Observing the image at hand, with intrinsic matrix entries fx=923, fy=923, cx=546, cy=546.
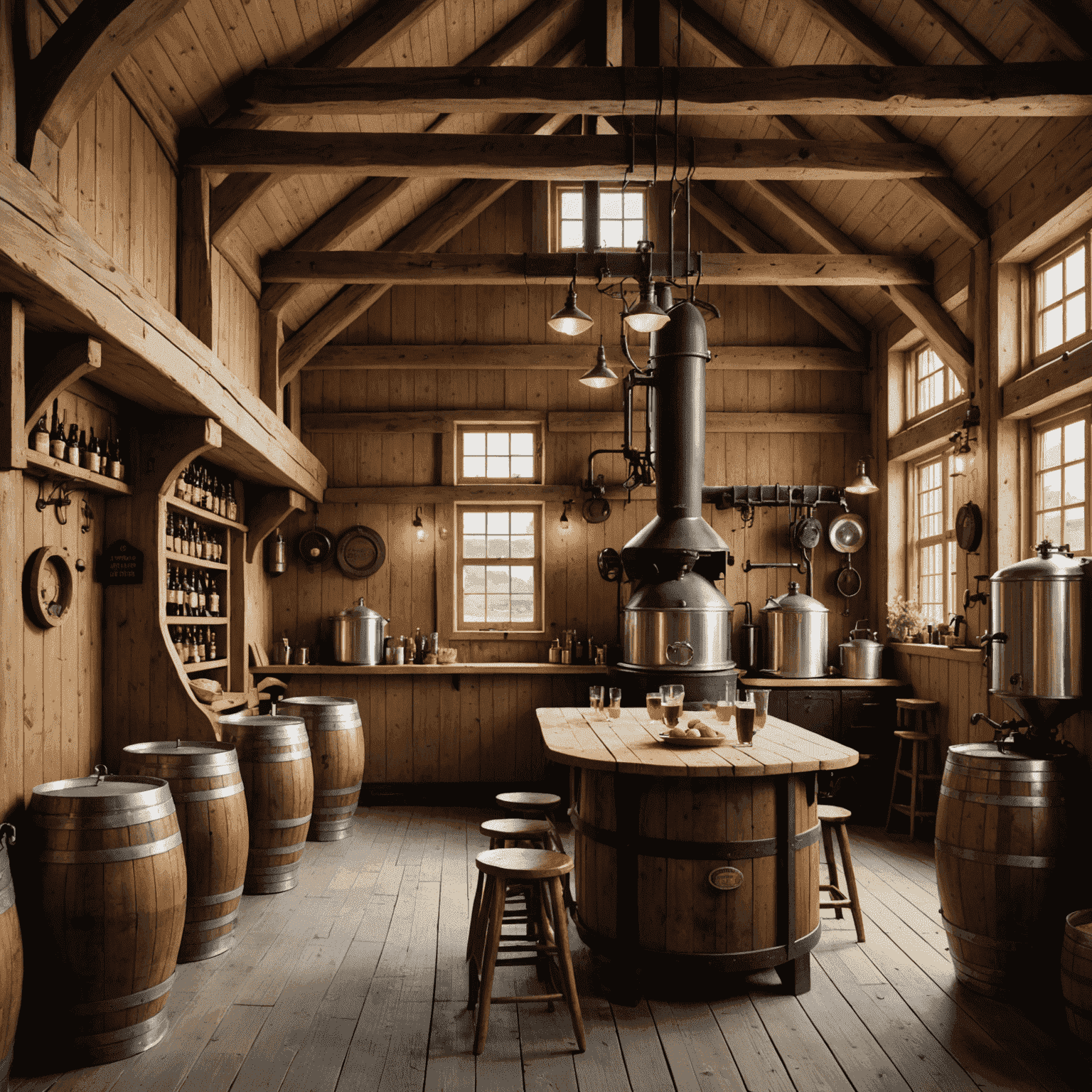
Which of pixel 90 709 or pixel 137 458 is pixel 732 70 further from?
pixel 90 709

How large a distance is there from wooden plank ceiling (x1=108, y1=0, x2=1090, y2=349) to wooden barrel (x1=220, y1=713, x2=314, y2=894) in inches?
104

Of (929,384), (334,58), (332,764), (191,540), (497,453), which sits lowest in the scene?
(332,764)

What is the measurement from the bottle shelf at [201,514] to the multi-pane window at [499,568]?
1795 millimetres

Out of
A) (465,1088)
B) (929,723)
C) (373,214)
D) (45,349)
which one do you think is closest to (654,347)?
(373,214)

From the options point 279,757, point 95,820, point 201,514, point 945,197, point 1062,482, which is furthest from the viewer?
point 201,514

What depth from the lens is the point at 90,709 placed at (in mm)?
4254

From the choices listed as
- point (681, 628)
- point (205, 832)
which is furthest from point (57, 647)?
point (681, 628)

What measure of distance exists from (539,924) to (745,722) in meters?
1.07

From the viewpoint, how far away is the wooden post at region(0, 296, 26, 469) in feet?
9.63

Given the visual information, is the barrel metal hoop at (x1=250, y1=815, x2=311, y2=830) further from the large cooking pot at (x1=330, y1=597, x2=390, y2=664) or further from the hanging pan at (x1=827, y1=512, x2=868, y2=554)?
the hanging pan at (x1=827, y1=512, x2=868, y2=554)

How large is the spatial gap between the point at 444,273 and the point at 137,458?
2.53m

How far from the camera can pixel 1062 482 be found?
484cm

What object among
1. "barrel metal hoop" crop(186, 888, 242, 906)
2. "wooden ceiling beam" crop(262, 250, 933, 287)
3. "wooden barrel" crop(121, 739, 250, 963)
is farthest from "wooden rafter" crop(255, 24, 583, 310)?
"barrel metal hoop" crop(186, 888, 242, 906)

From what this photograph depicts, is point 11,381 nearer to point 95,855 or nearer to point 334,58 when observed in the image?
point 95,855
